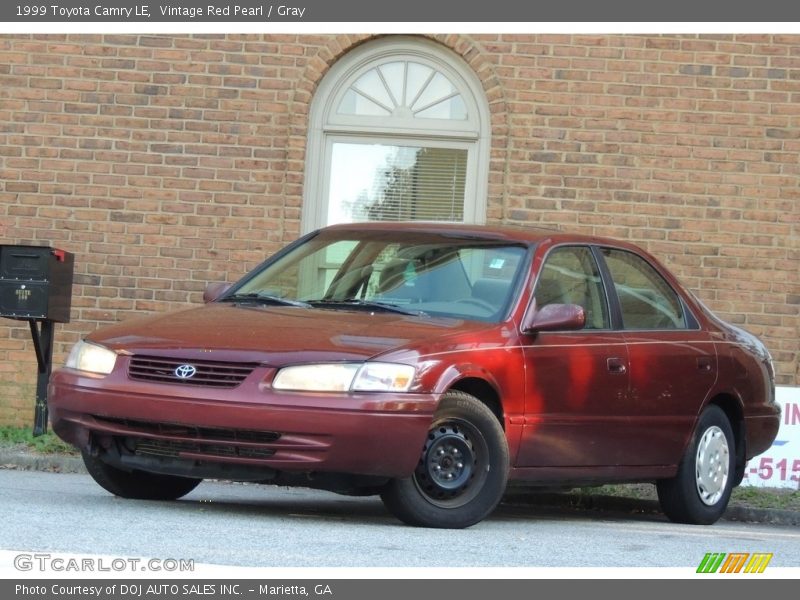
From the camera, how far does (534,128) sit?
43.3ft

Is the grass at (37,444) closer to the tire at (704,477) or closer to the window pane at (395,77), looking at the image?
the window pane at (395,77)

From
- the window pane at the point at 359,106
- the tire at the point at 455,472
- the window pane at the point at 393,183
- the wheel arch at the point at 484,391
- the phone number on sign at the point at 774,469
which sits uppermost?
the window pane at the point at 359,106

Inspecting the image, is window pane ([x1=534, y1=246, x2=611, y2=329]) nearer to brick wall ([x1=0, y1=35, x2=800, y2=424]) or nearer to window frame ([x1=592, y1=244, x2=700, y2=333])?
window frame ([x1=592, y1=244, x2=700, y2=333])

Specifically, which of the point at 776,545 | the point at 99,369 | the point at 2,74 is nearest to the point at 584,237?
the point at 776,545

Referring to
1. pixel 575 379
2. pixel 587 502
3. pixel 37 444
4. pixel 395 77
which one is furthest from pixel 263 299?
pixel 395 77

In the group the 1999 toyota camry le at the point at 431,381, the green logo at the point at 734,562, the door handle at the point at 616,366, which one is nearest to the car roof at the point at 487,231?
the 1999 toyota camry le at the point at 431,381

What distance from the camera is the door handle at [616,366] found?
329 inches

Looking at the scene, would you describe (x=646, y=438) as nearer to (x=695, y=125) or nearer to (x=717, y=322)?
(x=717, y=322)

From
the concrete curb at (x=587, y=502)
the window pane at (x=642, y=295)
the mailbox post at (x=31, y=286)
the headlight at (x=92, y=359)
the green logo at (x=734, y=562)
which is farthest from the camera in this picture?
the mailbox post at (x=31, y=286)

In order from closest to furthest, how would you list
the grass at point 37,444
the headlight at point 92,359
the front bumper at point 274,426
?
the front bumper at point 274,426 < the headlight at point 92,359 < the grass at point 37,444

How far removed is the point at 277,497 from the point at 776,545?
10.5 ft

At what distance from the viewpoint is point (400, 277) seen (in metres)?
8.17

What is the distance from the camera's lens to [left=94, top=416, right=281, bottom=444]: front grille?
6.97 meters

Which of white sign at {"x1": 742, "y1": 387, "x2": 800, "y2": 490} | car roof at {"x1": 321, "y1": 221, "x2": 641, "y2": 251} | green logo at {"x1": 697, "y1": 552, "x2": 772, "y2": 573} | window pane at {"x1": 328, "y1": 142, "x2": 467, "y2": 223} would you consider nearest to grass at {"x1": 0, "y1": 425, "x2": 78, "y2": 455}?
car roof at {"x1": 321, "y1": 221, "x2": 641, "y2": 251}
